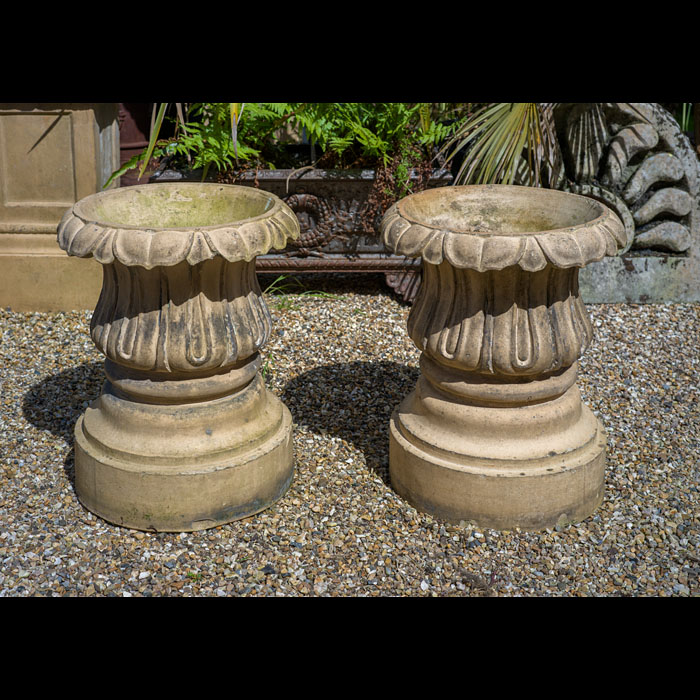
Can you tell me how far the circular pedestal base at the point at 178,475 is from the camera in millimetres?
3336

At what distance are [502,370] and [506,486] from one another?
0.45 m

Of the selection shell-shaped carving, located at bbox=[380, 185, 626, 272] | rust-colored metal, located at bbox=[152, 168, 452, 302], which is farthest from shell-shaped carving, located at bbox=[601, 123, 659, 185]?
shell-shaped carving, located at bbox=[380, 185, 626, 272]

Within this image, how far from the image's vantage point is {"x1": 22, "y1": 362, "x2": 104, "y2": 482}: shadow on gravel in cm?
411

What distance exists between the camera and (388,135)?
530 cm

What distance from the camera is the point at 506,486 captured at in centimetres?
334

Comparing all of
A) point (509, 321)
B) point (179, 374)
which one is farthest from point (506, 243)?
point (179, 374)

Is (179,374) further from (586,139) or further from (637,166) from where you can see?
(637,166)

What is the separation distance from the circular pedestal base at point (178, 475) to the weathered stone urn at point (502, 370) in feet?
1.96

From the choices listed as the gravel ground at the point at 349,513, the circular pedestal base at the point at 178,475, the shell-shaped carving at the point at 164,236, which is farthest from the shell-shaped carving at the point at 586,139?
the circular pedestal base at the point at 178,475

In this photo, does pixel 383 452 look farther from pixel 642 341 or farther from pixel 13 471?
pixel 642 341

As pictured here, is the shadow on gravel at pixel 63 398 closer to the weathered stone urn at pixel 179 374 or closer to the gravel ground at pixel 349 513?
the gravel ground at pixel 349 513

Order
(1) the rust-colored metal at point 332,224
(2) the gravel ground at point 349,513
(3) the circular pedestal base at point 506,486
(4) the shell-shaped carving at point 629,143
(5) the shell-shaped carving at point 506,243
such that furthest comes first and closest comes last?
(4) the shell-shaped carving at point 629,143, (1) the rust-colored metal at point 332,224, (3) the circular pedestal base at point 506,486, (2) the gravel ground at point 349,513, (5) the shell-shaped carving at point 506,243

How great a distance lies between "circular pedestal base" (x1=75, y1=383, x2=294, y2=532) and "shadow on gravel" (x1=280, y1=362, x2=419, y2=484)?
590mm

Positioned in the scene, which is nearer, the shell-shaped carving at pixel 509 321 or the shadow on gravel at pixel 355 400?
the shell-shaped carving at pixel 509 321
